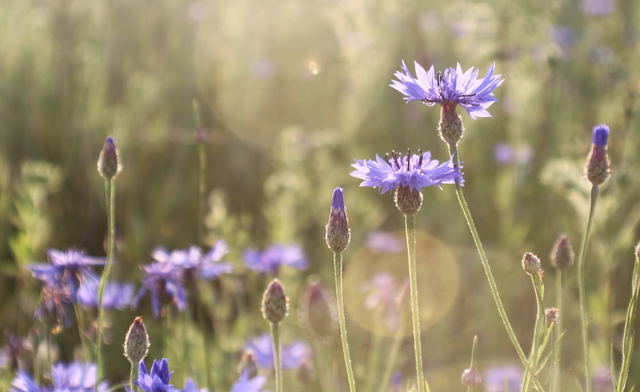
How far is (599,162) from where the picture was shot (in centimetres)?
108

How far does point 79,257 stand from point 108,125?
1.82 m

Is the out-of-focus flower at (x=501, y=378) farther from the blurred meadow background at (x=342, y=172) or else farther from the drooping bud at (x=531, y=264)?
the drooping bud at (x=531, y=264)

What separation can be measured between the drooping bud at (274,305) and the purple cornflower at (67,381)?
403mm

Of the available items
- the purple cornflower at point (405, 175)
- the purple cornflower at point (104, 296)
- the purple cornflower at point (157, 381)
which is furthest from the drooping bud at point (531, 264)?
the purple cornflower at point (104, 296)

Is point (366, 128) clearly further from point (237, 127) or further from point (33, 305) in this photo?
point (33, 305)

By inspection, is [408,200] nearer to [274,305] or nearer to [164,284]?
[274,305]

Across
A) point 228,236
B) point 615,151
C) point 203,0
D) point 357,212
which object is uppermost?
point 203,0

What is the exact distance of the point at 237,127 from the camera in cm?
393

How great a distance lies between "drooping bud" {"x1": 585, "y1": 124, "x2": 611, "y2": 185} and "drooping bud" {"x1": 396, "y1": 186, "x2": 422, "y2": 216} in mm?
359

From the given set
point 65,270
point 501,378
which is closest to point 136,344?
point 65,270

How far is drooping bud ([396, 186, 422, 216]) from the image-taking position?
934mm

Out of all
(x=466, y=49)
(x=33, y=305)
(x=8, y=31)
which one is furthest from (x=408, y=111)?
(x=33, y=305)

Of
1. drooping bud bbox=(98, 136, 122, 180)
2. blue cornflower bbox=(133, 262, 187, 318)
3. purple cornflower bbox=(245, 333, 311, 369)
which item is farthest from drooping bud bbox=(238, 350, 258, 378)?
drooping bud bbox=(98, 136, 122, 180)

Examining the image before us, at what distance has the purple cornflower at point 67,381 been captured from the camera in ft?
3.65
